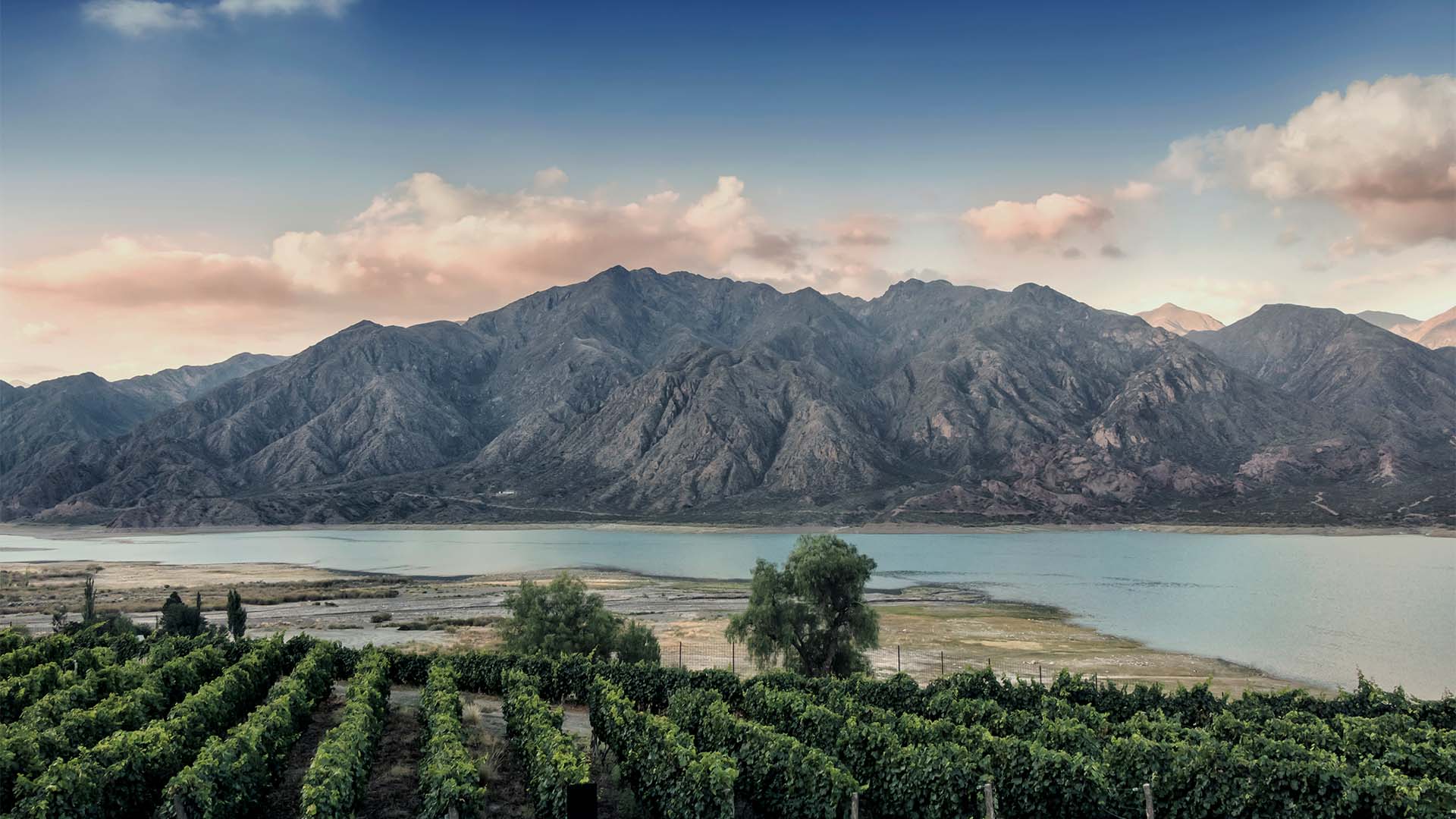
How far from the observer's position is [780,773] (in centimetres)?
2473

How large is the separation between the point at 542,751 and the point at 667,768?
12.3 ft

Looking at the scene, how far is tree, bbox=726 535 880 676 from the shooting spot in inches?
2090

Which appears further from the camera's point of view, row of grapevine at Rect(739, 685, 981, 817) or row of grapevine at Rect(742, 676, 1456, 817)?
row of grapevine at Rect(739, 685, 981, 817)

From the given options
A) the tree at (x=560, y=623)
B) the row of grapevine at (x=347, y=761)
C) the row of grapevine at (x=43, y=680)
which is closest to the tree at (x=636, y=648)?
the tree at (x=560, y=623)

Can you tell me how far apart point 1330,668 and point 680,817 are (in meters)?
67.6

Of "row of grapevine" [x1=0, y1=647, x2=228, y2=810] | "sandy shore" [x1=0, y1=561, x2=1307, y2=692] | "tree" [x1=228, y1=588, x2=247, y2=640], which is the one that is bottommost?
"sandy shore" [x1=0, y1=561, x2=1307, y2=692]

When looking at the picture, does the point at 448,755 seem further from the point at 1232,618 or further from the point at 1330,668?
the point at 1232,618

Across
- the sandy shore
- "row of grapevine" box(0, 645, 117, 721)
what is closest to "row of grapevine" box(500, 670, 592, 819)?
"row of grapevine" box(0, 645, 117, 721)

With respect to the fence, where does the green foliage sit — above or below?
above

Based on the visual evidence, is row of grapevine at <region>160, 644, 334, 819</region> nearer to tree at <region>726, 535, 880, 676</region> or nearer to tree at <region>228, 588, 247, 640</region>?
tree at <region>726, 535, 880, 676</region>

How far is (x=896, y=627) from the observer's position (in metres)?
86.6

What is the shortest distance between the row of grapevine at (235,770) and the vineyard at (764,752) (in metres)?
0.06

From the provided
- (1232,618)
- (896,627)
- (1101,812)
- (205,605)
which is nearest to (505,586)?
(205,605)

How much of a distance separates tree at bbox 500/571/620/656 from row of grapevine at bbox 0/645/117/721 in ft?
68.7
